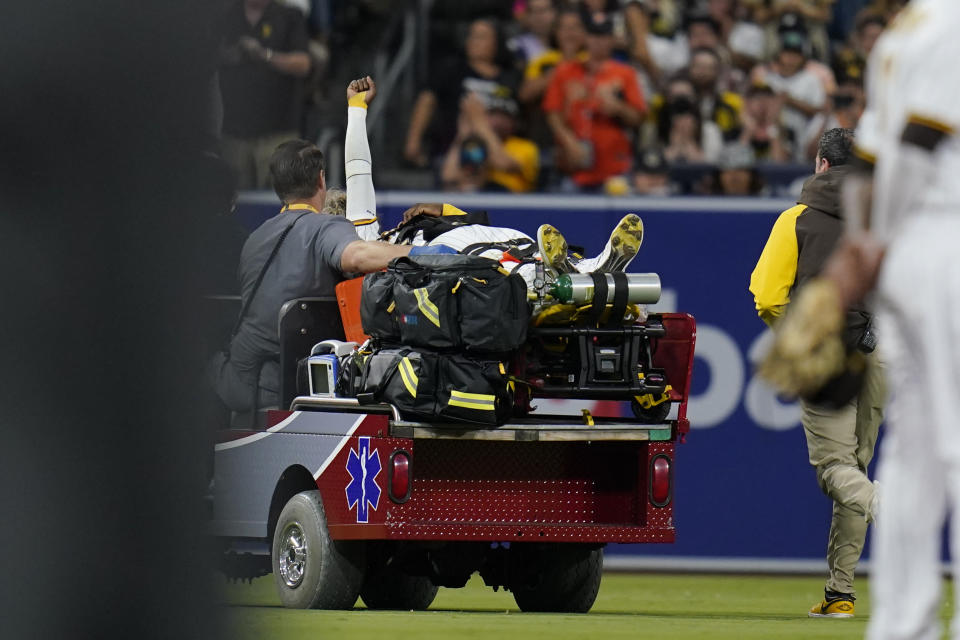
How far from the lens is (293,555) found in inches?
314

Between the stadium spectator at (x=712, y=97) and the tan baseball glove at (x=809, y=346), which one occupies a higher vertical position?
the stadium spectator at (x=712, y=97)

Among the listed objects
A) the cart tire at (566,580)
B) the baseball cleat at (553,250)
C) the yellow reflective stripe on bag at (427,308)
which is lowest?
the cart tire at (566,580)

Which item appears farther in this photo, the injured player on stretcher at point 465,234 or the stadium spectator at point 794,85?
the stadium spectator at point 794,85

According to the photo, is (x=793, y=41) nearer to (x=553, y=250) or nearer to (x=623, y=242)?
(x=623, y=242)

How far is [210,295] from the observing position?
2.09m

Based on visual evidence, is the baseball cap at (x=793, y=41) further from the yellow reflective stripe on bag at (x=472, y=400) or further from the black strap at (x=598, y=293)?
the yellow reflective stripe on bag at (x=472, y=400)

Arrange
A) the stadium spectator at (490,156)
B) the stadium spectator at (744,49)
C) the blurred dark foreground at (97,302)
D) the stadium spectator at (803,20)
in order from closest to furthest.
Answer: the blurred dark foreground at (97,302)
the stadium spectator at (490,156)
the stadium spectator at (744,49)
the stadium spectator at (803,20)

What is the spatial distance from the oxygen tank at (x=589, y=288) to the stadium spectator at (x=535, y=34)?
7153mm

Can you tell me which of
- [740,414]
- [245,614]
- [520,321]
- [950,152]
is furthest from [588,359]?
[245,614]

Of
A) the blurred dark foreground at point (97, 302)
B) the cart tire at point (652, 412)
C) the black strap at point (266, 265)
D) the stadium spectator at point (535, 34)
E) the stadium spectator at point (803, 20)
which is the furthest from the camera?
the stadium spectator at point (803, 20)

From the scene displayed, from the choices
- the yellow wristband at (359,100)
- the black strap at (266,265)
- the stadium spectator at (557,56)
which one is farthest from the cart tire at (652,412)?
the stadium spectator at (557,56)

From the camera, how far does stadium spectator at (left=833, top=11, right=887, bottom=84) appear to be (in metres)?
14.7

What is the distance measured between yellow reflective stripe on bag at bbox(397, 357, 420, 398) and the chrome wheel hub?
1.00 meters

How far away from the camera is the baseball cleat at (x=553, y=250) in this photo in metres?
7.20
